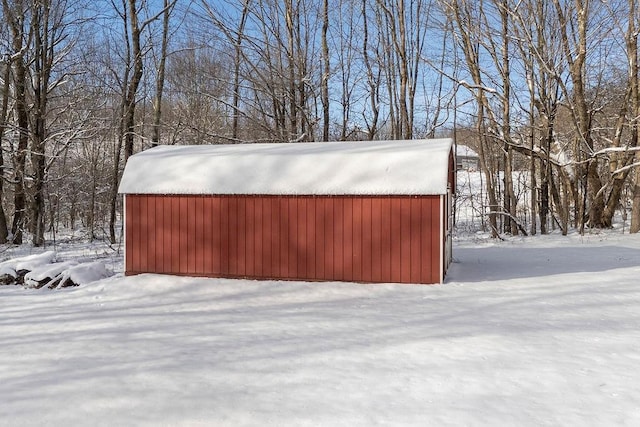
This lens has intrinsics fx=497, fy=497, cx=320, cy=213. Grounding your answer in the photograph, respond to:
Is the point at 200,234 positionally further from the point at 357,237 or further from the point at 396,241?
the point at 396,241

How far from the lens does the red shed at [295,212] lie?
7809mm

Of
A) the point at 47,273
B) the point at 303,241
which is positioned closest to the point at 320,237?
the point at 303,241

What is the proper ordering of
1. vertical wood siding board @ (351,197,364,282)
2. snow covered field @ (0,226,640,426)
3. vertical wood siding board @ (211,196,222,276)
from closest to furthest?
snow covered field @ (0,226,640,426)
vertical wood siding board @ (351,197,364,282)
vertical wood siding board @ (211,196,222,276)

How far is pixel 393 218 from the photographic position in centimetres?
786

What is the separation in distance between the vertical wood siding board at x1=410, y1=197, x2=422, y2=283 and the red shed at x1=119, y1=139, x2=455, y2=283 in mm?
15

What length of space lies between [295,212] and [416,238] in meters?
2.03

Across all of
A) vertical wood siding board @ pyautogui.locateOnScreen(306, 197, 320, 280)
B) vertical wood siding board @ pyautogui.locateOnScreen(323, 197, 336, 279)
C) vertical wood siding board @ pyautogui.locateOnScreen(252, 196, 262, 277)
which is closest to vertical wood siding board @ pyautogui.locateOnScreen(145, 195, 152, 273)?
vertical wood siding board @ pyautogui.locateOnScreen(252, 196, 262, 277)

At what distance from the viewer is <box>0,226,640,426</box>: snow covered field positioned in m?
3.25

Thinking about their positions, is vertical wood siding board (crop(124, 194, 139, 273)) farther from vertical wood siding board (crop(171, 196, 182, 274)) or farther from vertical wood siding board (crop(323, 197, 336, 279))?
vertical wood siding board (crop(323, 197, 336, 279))

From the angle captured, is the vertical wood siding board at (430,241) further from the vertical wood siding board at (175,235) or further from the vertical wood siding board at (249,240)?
the vertical wood siding board at (175,235)

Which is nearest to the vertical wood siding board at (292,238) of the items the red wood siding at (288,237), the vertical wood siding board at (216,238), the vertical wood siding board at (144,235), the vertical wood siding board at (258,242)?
the red wood siding at (288,237)

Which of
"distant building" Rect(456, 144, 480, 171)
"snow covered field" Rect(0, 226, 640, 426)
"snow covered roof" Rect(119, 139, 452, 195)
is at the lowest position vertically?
"snow covered field" Rect(0, 226, 640, 426)

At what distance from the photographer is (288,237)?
8305 mm

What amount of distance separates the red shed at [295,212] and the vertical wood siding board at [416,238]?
15 mm
